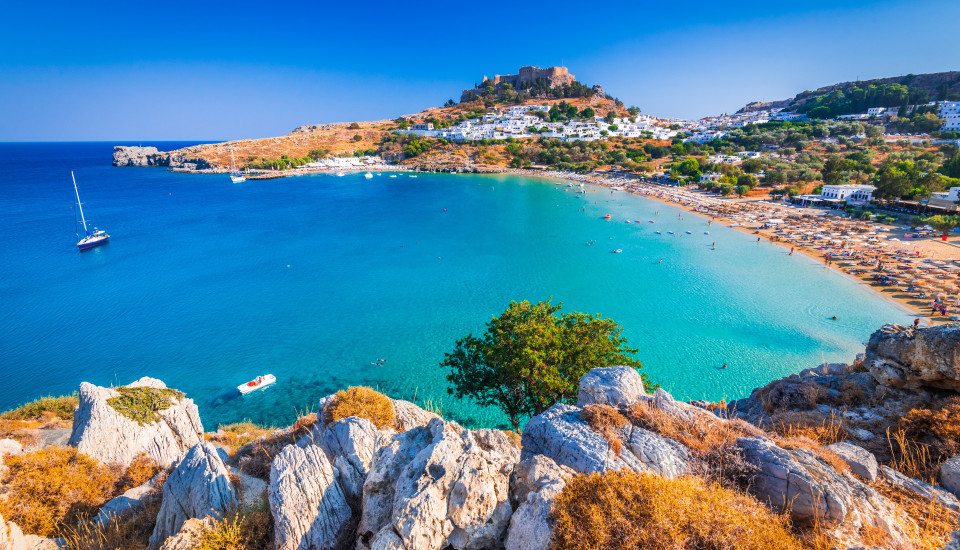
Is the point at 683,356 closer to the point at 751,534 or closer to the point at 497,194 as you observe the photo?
the point at 751,534

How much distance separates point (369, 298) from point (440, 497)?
31024mm

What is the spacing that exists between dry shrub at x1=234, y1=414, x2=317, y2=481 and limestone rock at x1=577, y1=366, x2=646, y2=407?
7.50m

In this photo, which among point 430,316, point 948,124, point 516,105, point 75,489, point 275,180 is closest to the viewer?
point 75,489

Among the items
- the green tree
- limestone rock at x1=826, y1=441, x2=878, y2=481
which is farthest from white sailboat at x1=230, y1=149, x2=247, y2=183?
limestone rock at x1=826, y1=441, x2=878, y2=481

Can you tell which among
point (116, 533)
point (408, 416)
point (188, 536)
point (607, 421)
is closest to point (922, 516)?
point (607, 421)

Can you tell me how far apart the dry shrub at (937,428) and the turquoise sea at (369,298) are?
13310 mm

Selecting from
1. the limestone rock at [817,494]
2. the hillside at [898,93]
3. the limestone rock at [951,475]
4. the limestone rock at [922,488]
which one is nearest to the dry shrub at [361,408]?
the limestone rock at [817,494]

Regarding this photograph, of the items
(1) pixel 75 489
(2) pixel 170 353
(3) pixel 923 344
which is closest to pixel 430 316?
(2) pixel 170 353

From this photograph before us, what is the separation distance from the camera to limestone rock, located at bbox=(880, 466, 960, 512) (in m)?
6.63

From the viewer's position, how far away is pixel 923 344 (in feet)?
34.7

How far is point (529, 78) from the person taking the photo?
185375 millimetres

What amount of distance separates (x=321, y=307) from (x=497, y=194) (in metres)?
59.0

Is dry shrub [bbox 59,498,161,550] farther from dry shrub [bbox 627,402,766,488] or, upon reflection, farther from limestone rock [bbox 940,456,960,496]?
limestone rock [bbox 940,456,960,496]

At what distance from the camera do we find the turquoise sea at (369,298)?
2431cm
